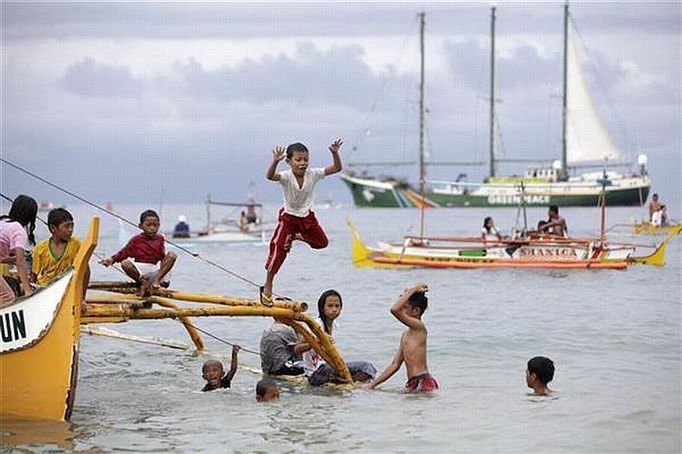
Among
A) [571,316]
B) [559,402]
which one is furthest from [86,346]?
[571,316]

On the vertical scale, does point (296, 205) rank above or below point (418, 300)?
above

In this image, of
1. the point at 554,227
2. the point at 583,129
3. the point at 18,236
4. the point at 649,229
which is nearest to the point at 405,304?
the point at 18,236

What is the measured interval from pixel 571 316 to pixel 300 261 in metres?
20.5

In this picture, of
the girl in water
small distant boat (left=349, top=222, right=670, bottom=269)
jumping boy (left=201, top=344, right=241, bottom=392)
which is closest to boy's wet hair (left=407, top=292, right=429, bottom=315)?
the girl in water

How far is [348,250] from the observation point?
4909 centimetres

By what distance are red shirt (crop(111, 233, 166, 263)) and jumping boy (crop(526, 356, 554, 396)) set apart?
434 cm

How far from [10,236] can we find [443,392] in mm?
5379

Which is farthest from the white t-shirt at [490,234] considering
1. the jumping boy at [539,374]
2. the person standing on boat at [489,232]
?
the jumping boy at [539,374]

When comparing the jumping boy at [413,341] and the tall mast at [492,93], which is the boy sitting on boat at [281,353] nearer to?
the jumping boy at [413,341]

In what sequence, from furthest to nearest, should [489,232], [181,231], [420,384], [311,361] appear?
1. [181,231]
2. [489,232]
3. [311,361]
4. [420,384]

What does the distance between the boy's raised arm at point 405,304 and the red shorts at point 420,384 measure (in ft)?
2.96

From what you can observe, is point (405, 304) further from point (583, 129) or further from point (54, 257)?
point (583, 129)

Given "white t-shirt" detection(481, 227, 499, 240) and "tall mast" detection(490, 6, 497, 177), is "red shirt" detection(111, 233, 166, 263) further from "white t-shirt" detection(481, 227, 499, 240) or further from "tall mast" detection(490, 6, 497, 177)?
"tall mast" detection(490, 6, 497, 177)

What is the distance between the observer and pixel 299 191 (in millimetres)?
12352
